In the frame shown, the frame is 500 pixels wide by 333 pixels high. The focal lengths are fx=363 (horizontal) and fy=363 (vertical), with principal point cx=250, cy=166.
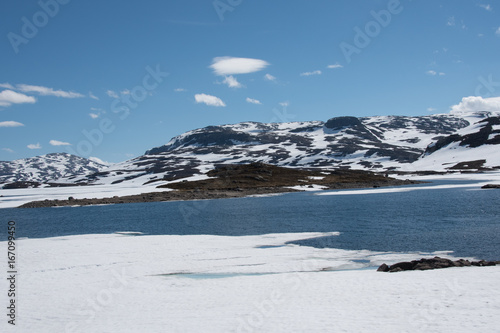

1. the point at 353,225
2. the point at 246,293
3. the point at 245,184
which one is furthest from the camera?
the point at 245,184

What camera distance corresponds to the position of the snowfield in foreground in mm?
15977

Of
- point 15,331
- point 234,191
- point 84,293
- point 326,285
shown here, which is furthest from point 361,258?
point 234,191

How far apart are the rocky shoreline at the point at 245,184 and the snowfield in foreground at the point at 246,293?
2735 inches

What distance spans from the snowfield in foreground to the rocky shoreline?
69461 millimetres

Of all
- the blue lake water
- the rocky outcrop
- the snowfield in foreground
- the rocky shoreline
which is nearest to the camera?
the snowfield in foreground

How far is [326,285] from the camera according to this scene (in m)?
21.6

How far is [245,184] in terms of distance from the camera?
405 ft

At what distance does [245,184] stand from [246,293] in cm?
10253

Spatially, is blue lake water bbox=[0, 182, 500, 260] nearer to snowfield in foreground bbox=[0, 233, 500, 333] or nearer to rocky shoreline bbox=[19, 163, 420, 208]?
snowfield in foreground bbox=[0, 233, 500, 333]

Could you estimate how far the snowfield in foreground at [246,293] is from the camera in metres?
16.0

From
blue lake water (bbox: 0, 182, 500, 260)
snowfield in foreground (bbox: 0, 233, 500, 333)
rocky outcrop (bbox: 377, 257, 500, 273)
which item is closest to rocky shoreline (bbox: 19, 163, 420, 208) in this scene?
blue lake water (bbox: 0, 182, 500, 260)

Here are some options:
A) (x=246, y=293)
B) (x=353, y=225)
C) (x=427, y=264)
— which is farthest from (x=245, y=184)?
(x=246, y=293)

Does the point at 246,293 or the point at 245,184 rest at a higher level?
the point at 245,184

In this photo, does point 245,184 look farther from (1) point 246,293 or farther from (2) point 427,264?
(1) point 246,293
